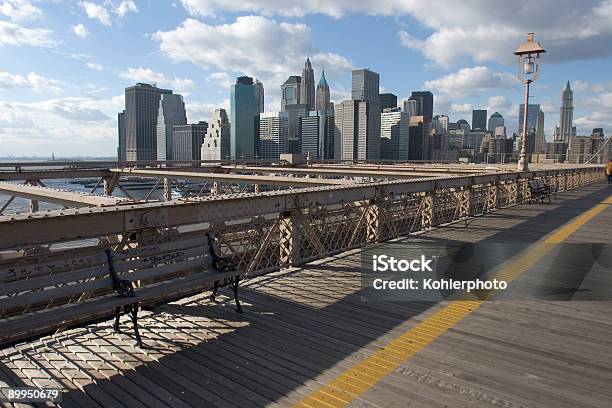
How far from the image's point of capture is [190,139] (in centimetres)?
17662

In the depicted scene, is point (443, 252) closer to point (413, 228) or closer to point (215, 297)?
point (413, 228)

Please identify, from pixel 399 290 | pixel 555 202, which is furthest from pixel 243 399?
pixel 555 202

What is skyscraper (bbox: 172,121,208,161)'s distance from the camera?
174 m

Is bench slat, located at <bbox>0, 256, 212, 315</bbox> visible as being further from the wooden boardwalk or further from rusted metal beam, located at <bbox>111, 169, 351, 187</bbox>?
rusted metal beam, located at <bbox>111, 169, 351, 187</bbox>

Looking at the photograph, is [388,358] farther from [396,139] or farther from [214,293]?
[396,139]

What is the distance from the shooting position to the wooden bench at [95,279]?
161 inches

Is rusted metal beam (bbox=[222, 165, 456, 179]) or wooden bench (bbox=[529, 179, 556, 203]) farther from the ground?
rusted metal beam (bbox=[222, 165, 456, 179])

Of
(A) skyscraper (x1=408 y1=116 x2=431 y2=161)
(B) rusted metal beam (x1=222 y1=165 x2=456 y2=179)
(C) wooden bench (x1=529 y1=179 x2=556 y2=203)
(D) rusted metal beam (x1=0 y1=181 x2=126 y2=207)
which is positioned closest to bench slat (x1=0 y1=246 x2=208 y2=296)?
(D) rusted metal beam (x1=0 y1=181 x2=126 y2=207)

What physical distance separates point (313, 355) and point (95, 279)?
247cm

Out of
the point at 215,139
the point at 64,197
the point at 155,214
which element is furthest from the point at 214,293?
the point at 215,139

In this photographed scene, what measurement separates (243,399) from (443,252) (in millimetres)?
6568

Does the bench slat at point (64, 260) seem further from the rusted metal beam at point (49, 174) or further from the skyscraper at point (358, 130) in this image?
→ the skyscraper at point (358, 130)

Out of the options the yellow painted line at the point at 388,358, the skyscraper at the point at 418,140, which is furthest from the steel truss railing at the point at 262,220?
the skyscraper at the point at 418,140

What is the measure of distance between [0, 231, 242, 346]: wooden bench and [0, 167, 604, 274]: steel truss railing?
24cm
